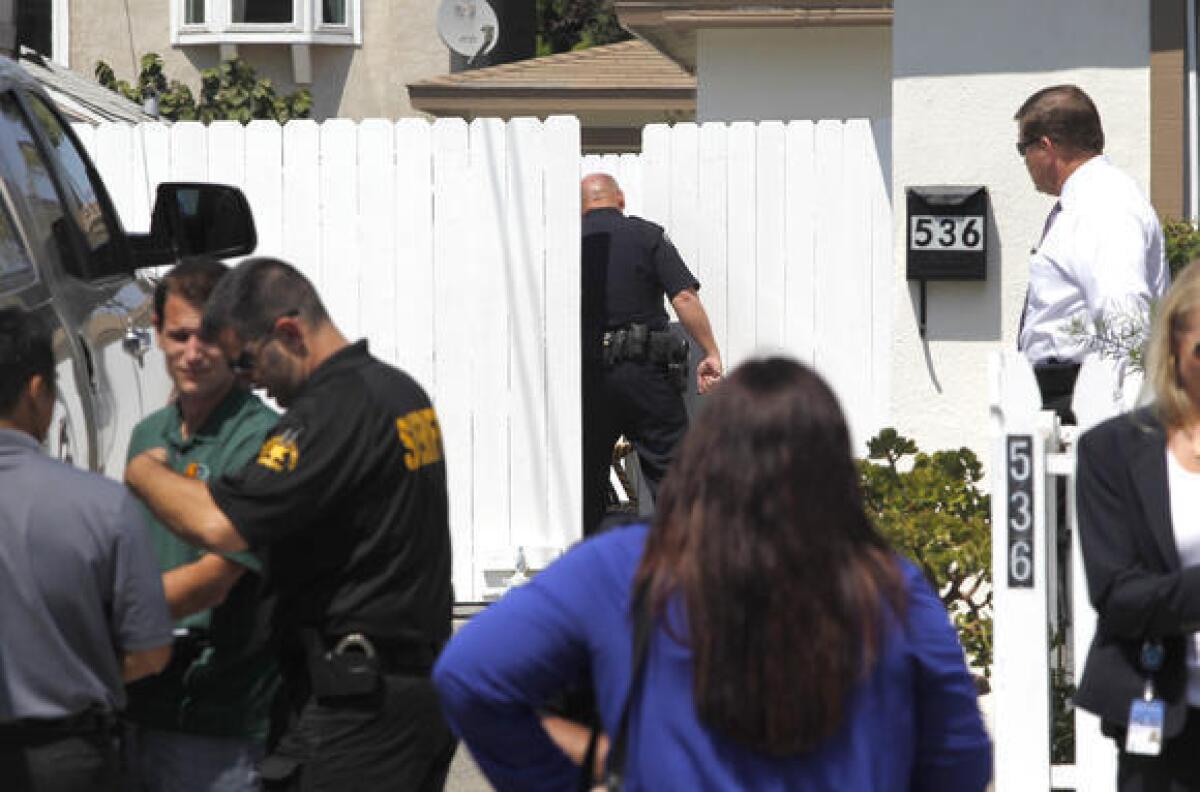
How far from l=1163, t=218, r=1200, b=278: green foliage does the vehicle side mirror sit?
319 cm

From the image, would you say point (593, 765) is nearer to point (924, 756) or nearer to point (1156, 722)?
point (924, 756)

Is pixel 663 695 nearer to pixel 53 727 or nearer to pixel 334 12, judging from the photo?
pixel 53 727

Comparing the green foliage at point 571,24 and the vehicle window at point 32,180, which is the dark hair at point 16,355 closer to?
the vehicle window at point 32,180

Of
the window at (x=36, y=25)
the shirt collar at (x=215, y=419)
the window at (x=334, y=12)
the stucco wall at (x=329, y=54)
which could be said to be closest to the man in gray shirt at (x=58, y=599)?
the shirt collar at (x=215, y=419)

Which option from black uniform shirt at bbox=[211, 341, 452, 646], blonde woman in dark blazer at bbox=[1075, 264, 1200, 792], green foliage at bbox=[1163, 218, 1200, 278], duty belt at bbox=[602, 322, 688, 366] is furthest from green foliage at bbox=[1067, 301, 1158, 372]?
duty belt at bbox=[602, 322, 688, 366]

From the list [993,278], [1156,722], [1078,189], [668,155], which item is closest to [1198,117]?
[993,278]

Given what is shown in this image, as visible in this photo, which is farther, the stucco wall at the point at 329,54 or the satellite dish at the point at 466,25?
the stucco wall at the point at 329,54

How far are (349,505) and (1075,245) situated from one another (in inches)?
131

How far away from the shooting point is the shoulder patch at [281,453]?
4.43m

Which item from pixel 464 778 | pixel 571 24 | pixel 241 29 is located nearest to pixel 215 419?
pixel 464 778

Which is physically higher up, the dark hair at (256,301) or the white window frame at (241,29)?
the white window frame at (241,29)

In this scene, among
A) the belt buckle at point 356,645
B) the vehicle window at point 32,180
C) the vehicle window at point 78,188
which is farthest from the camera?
the vehicle window at point 78,188

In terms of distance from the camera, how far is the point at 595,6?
30.7 meters

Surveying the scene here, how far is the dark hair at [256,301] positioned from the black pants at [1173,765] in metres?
1.78
